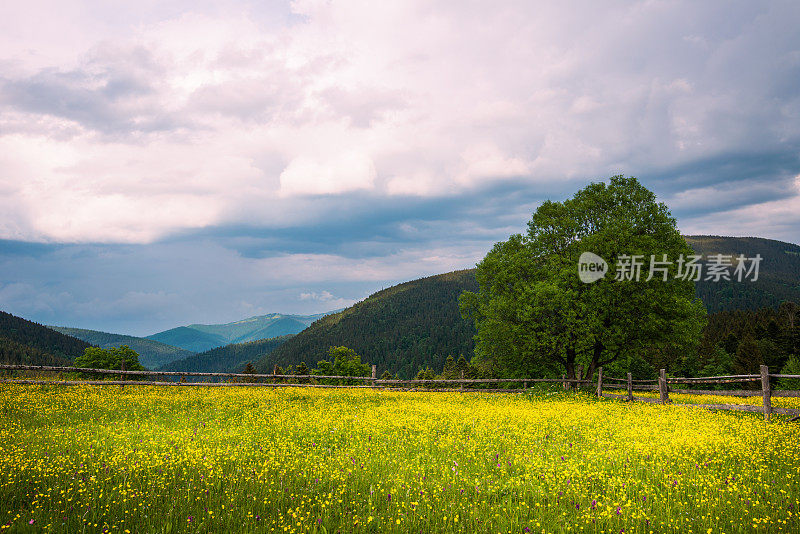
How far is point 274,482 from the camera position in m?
7.53

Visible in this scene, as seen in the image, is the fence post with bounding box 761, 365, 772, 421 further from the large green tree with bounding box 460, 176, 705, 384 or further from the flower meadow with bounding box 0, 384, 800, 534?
the large green tree with bounding box 460, 176, 705, 384

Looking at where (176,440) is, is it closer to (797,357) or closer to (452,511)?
(452,511)

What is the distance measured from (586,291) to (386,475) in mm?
23972

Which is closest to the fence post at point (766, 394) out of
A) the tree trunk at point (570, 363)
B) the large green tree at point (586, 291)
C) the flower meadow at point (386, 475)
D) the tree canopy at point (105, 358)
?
the flower meadow at point (386, 475)

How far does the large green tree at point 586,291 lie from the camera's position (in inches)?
1081

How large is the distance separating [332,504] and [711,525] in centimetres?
540

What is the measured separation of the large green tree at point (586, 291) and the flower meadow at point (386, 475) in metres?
13.6

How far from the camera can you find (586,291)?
28.5 meters

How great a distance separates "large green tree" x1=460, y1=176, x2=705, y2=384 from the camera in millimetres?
27453

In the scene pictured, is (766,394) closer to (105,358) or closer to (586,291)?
(586,291)

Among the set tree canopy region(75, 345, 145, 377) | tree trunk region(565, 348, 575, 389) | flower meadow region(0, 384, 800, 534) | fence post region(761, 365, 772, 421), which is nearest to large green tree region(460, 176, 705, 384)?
tree trunk region(565, 348, 575, 389)

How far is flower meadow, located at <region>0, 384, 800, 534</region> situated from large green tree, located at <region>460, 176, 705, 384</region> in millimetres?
13627

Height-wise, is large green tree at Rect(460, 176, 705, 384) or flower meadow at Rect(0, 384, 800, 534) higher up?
large green tree at Rect(460, 176, 705, 384)

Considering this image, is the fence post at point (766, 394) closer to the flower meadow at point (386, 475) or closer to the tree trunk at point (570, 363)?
the flower meadow at point (386, 475)
